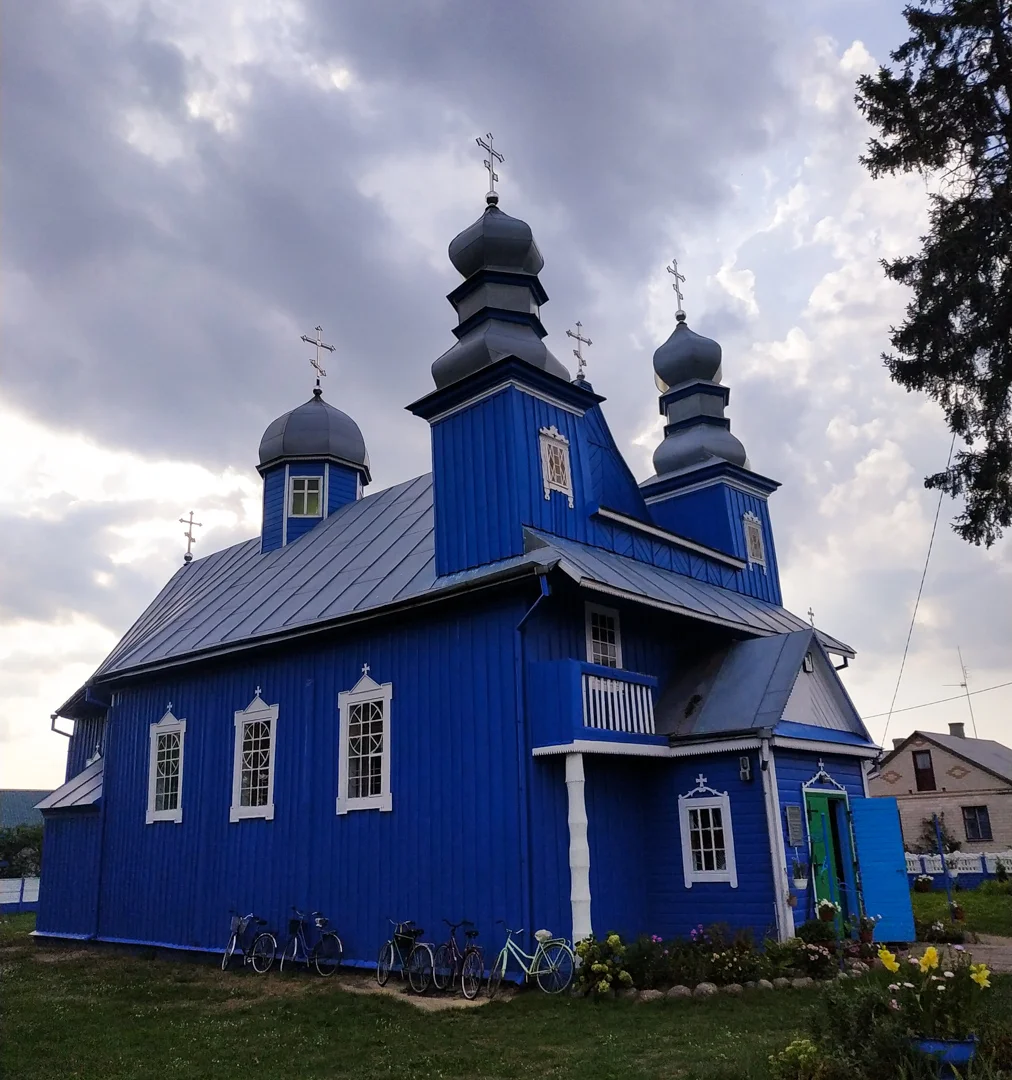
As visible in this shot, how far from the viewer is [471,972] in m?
10.6

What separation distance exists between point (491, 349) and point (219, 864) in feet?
28.4

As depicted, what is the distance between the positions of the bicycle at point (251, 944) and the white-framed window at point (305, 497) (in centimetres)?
909

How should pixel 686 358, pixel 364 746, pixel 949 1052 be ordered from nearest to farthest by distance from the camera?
pixel 949 1052 → pixel 364 746 → pixel 686 358

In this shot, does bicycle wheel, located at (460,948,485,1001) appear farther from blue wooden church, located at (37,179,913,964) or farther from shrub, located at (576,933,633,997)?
shrub, located at (576,933,633,997)

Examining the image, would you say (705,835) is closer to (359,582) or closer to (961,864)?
(359,582)

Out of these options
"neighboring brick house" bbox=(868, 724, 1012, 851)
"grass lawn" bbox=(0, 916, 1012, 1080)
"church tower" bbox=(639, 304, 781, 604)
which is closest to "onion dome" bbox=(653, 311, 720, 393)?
"church tower" bbox=(639, 304, 781, 604)

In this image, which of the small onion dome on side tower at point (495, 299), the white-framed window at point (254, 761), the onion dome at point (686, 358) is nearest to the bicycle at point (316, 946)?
the white-framed window at point (254, 761)

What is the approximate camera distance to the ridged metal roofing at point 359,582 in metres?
13.0

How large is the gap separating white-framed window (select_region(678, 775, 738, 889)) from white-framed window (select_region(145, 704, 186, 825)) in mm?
8293

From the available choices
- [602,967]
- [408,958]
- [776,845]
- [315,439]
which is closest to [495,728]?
[408,958]

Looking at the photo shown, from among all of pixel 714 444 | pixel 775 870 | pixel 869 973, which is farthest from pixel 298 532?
pixel 869 973

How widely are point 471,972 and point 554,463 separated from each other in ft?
21.7

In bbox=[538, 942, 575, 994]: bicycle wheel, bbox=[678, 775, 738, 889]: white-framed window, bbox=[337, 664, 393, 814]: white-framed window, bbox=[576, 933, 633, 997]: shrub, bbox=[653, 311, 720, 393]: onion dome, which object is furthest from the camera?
bbox=[653, 311, 720, 393]: onion dome

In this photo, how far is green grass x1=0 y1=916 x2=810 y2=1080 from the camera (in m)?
7.34
